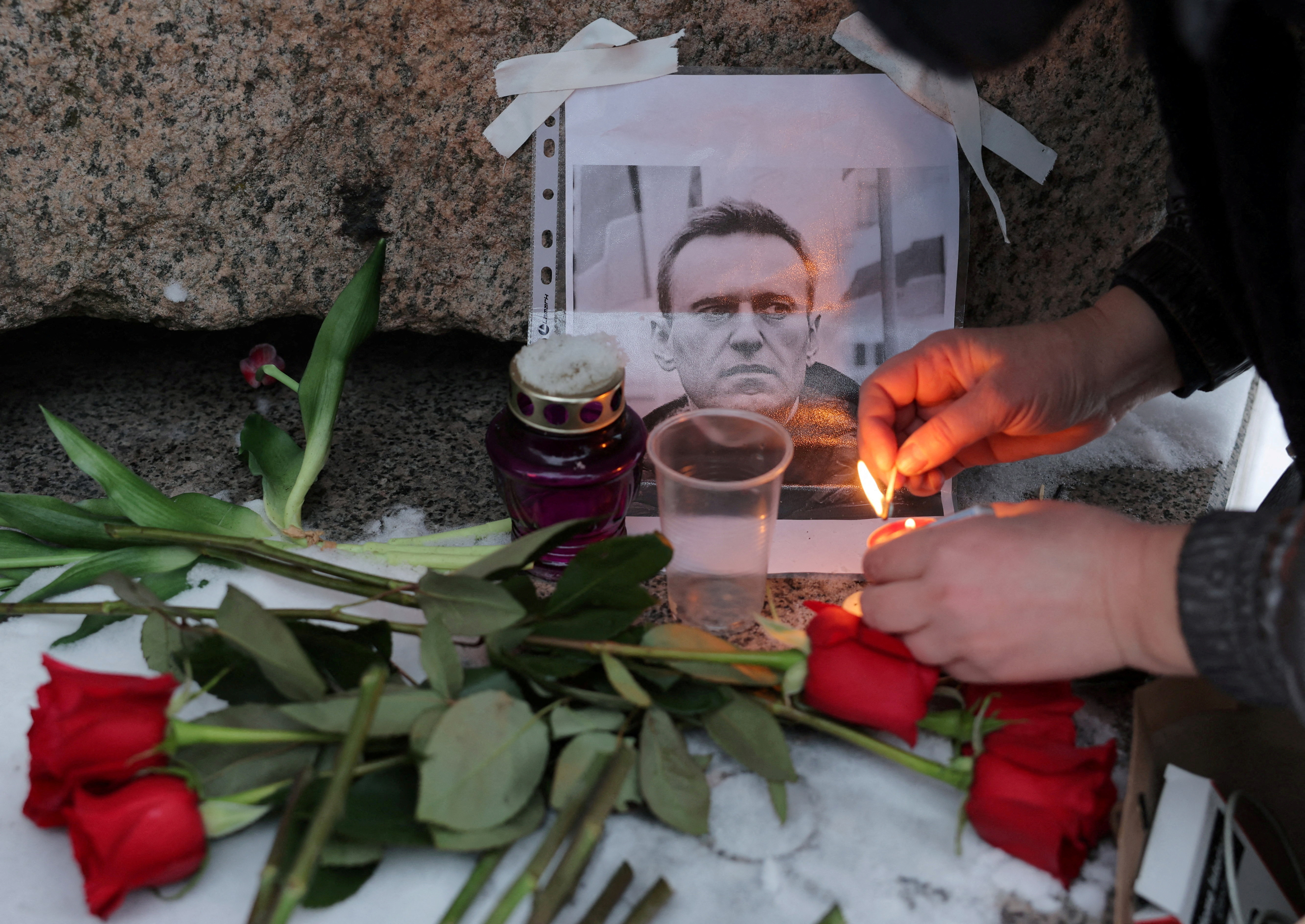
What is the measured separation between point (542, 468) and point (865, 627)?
0.80ft

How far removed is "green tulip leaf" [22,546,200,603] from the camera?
2.05ft

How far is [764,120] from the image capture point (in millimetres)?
853

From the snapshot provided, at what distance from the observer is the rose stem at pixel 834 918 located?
453mm

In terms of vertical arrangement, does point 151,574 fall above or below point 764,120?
below

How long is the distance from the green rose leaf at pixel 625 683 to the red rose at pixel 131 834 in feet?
0.64

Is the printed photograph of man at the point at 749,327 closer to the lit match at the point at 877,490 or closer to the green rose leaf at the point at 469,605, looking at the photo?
the lit match at the point at 877,490

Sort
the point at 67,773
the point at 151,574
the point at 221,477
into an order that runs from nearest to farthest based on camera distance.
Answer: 1. the point at 67,773
2. the point at 151,574
3. the point at 221,477

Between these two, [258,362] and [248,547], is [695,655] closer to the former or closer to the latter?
[248,547]

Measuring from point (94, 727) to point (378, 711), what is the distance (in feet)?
0.39

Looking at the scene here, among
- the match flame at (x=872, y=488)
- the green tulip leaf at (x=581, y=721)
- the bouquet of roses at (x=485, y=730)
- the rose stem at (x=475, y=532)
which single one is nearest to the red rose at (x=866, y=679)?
the bouquet of roses at (x=485, y=730)

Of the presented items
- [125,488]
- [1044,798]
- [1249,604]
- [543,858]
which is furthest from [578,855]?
[125,488]

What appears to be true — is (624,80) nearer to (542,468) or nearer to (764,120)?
(764,120)

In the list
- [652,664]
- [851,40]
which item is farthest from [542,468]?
[851,40]

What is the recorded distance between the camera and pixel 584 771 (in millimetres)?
473
